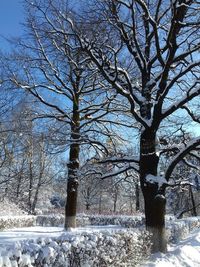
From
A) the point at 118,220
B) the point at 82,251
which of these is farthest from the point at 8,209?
the point at 82,251

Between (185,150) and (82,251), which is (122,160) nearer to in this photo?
(185,150)

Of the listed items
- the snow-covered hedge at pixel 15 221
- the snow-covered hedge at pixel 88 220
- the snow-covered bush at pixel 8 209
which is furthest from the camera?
the snow-covered bush at pixel 8 209

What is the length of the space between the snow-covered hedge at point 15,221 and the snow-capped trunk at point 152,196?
14.2 m

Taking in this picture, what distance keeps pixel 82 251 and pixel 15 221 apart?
68.2ft

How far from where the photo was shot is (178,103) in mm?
12430

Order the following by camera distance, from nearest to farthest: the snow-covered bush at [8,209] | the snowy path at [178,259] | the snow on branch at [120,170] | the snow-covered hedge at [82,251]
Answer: the snow-covered hedge at [82,251] → the snowy path at [178,259] → the snow on branch at [120,170] → the snow-covered bush at [8,209]

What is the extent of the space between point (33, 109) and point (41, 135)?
10.7 feet

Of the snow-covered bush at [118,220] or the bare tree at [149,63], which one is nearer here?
the bare tree at [149,63]

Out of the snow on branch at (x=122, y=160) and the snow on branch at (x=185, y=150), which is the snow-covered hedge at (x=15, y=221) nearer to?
the snow on branch at (x=122, y=160)

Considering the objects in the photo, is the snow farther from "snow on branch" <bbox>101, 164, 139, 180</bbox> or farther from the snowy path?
the snowy path

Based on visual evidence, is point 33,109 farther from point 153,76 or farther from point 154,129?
point 154,129

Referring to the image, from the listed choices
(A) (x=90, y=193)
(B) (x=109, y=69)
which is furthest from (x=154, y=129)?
(A) (x=90, y=193)

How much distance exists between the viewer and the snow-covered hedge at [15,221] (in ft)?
80.9

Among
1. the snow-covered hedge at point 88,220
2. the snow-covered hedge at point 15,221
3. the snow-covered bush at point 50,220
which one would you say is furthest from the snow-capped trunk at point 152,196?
the snow-covered bush at point 50,220
